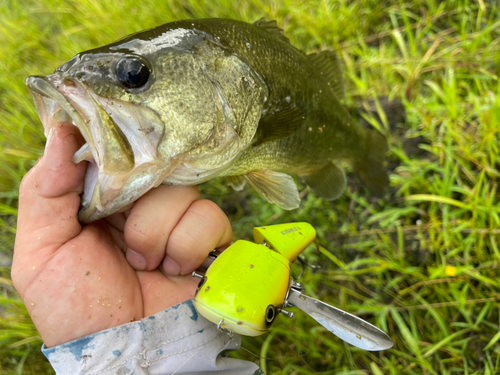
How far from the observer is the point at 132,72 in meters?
1.03

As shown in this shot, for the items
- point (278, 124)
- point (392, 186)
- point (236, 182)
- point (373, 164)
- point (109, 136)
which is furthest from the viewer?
point (392, 186)

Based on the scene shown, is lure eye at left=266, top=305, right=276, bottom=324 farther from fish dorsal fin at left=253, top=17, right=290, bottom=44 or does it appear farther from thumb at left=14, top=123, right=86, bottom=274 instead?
fish dorsal fin at left=253, top=17, right=290, bottom=44

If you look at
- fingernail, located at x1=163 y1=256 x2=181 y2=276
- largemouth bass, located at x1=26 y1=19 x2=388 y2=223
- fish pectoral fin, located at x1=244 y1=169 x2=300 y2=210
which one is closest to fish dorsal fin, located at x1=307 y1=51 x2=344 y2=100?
largemouth bass, located at x1=26 y1=19 x2=388 y2=223

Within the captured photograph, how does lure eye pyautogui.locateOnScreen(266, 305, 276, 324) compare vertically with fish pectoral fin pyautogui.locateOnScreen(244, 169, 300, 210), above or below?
below

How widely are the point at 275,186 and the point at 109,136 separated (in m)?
0.83

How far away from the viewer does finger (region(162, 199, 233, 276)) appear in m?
1.16

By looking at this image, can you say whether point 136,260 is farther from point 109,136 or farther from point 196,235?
point 109,136

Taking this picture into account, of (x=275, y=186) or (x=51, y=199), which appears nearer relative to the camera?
(x=51, y=199)

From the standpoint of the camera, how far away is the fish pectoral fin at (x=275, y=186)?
5.14 feet

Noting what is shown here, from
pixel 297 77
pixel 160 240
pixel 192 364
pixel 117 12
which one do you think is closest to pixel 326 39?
pixel 297 77

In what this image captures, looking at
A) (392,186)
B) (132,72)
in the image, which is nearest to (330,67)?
(392,186)

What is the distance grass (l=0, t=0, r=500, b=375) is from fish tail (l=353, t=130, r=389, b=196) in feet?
0.63

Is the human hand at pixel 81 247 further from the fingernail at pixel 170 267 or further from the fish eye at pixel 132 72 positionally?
the fish eye at pixel 132 72

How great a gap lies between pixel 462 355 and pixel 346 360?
25.2 inches
